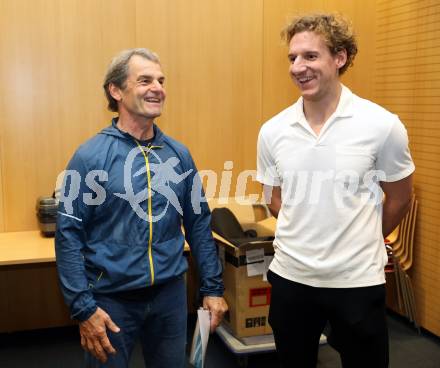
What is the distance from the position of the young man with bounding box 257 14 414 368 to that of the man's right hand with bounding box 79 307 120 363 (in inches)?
23.2

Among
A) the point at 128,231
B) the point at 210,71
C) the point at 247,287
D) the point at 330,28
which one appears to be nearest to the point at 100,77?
the point at 210,71

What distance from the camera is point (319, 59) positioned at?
69.7 inches

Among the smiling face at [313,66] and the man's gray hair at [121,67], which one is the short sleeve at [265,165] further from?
the man's gray hair at [121,67]

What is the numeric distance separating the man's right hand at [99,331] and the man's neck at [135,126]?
2.05ft

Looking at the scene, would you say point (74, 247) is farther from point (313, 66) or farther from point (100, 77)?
point (100, 77)

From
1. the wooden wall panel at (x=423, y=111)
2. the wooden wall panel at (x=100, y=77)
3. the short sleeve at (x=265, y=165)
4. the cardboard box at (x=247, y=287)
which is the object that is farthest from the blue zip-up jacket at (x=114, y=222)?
the wooden wall panel at (x=423, y=111)

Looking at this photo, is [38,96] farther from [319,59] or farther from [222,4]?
[319,59]

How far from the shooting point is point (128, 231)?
1760 millimetres

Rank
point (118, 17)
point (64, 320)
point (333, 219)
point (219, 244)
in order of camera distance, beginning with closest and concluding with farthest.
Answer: point (333, 219) → point (219, 244) → point (118, 17) → point (64, 320)

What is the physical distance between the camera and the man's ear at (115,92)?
6.16ft

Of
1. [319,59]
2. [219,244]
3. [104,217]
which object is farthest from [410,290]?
[104,217]

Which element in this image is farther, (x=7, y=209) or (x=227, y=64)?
(x=227, y=64)

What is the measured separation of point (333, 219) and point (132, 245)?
68cm

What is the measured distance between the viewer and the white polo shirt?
1.70m
